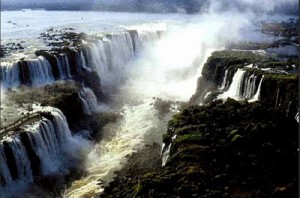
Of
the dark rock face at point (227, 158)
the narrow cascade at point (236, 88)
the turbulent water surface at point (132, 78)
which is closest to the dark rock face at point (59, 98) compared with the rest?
the turbulent water surface at point (132, 78)

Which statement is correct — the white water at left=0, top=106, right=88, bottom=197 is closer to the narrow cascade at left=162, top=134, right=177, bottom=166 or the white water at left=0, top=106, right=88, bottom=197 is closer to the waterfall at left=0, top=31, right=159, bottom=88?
the waterfall at left=0, top=31, right=159, bottom=88

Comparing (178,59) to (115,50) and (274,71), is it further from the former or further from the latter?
(274,71)

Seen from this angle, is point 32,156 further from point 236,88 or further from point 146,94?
point 146,94

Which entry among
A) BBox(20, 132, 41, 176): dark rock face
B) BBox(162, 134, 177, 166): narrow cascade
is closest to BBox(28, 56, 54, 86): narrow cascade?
BBox(20, 132, 41, 176): dark rock face

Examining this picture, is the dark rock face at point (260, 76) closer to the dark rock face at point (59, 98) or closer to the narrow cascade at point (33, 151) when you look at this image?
the dark rock face at point (59, 98)

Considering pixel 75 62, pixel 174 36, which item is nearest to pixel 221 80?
pixel 75 62

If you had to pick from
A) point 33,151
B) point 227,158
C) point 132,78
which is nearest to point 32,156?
point 33,151
